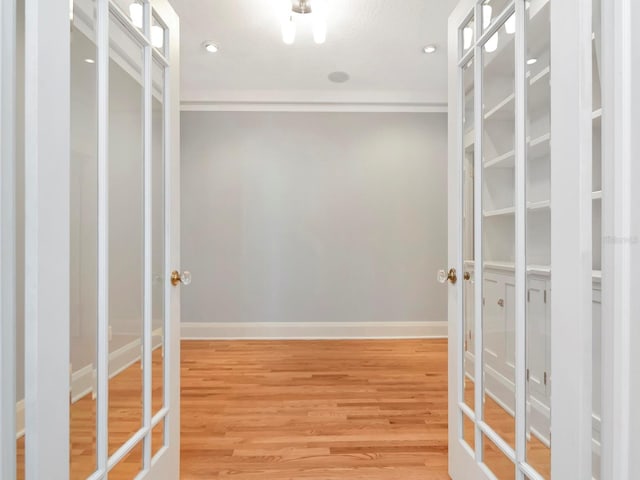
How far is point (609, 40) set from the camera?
75 cm

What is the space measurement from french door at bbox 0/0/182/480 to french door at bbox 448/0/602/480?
3.63 feet

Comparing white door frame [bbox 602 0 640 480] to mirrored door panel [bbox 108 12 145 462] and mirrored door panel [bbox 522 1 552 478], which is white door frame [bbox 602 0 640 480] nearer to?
mirrored door panel [bbox 522 1 552 478]

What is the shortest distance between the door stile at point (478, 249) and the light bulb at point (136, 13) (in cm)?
115

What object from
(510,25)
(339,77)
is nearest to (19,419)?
(510,25)

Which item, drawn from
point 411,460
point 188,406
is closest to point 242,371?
point 188,406

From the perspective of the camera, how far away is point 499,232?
1256 mm

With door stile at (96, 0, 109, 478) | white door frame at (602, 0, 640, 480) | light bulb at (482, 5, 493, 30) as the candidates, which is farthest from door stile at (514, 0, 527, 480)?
door stile at (96, 0, 109, 478)

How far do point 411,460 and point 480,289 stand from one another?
962mm

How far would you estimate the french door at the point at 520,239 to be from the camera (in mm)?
831

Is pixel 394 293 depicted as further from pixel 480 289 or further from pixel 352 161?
pixel 480 289

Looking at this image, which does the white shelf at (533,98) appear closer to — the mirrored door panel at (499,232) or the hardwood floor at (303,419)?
the mirrored door panel at (499,232)

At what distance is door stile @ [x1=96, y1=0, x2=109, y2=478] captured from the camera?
41.4 inches

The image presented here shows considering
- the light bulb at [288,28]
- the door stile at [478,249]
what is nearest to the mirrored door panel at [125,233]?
the door stile at [478,249]

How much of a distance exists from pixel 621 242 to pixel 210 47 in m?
3.21
